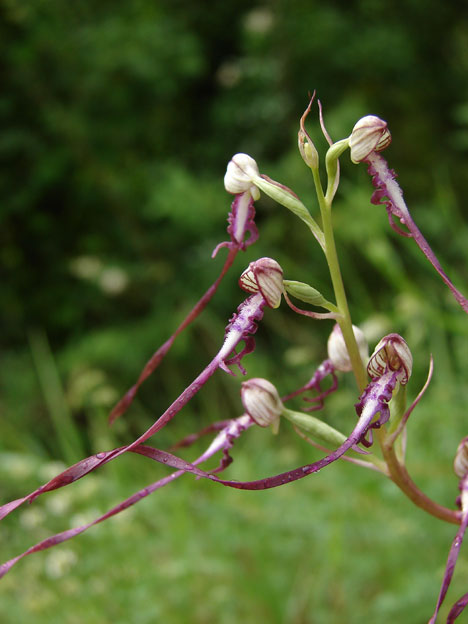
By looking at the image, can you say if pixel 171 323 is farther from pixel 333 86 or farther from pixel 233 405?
pixel 333 86

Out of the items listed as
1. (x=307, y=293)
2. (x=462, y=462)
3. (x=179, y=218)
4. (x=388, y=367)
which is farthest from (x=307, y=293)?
(x=179, y=218)

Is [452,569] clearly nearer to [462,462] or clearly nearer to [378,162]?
[462,462]

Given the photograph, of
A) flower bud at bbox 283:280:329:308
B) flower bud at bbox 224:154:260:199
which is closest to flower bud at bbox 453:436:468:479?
flower bud at bbox 283:280:329:308

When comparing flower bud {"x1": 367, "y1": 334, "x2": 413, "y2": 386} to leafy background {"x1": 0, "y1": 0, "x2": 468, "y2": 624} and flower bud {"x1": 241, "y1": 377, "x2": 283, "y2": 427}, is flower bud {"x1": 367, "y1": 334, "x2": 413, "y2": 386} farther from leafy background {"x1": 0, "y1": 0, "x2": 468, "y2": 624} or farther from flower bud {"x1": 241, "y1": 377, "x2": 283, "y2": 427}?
leafy background {"x1": 0, "y1": 0, "x2": 468, "y2": 624}

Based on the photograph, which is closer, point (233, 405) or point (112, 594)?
point (112, 594)

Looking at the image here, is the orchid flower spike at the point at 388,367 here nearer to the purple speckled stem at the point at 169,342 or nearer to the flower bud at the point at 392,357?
the flower bud at the point at 392,357

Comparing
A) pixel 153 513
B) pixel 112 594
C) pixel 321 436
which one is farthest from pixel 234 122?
pixel 321 436
